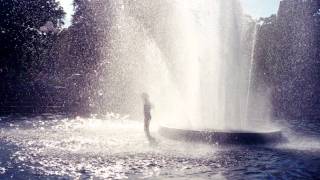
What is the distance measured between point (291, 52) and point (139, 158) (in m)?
47.8

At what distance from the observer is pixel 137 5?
2060 inches

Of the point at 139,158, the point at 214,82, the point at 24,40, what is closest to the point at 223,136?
the point at 139,158

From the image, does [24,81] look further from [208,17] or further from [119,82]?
[208,17]

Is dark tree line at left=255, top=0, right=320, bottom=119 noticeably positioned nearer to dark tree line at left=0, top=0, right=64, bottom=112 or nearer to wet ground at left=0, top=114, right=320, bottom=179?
dark tree line at left=0, top=0, right=64, bottom=112

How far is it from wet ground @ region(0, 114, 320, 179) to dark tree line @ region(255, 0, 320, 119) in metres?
34.9

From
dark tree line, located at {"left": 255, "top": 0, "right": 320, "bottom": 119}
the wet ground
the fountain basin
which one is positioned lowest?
the wet ground

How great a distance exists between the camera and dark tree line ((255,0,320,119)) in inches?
2062

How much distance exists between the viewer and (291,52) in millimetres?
57188

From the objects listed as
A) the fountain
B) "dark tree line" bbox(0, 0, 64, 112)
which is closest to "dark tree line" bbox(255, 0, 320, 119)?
the fountain

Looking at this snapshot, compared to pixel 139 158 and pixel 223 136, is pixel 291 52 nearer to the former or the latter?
pixel 223 136

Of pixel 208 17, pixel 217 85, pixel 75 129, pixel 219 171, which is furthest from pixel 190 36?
pixel 219 171

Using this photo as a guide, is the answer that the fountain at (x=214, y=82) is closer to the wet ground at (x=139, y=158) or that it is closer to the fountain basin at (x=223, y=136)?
the fountain basin at (x=223, y=136)

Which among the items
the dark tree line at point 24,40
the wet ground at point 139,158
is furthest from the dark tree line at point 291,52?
the wet ground at point 139,158

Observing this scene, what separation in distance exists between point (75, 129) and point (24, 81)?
48.5 m
